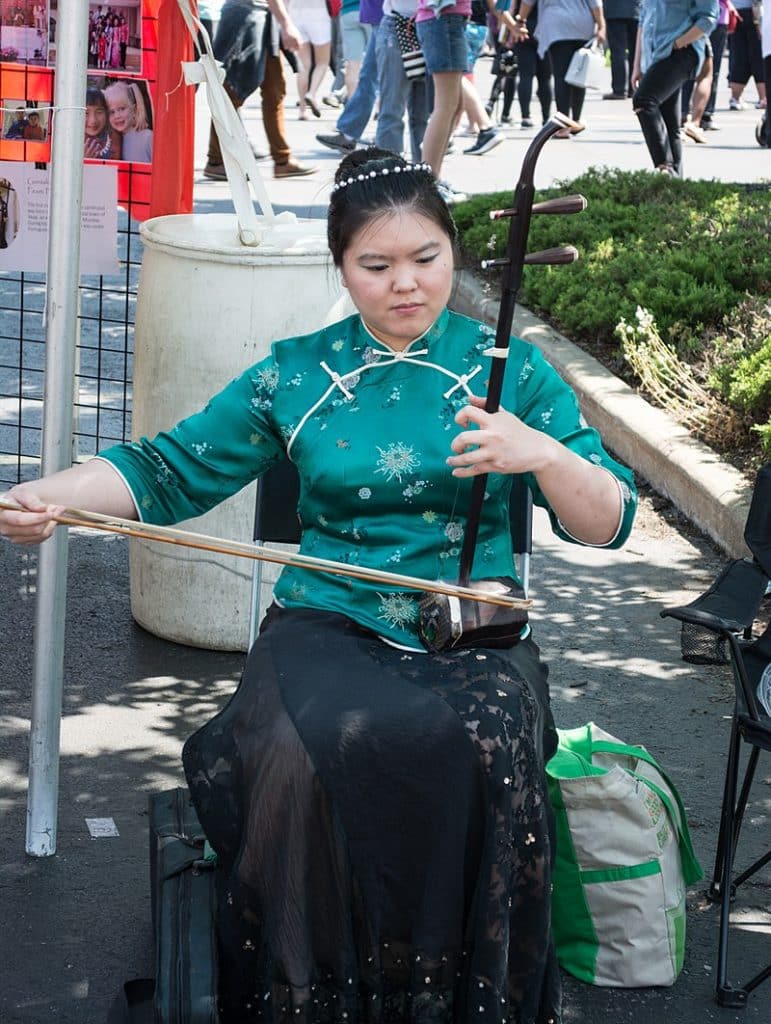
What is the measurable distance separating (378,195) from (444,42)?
286 inches

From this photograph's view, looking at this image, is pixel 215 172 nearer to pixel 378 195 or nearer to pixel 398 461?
pixel 378 195

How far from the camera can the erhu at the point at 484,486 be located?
98.5 inches

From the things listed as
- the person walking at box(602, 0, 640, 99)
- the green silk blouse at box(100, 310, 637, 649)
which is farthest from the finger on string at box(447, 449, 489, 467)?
the person walking at box(602, 0, 640, 99)

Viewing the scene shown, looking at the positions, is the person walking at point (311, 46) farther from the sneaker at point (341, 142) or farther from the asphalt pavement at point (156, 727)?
the asphalt pavement at point (156, 727)

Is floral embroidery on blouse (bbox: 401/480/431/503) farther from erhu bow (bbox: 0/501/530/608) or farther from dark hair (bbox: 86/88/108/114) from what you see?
dark hair (bbox: 86/88/108/114)

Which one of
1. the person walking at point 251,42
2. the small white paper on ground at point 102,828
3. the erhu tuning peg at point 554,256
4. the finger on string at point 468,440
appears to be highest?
the person walking at point 251,42

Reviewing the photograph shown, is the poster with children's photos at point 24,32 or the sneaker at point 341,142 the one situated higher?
the poster with children's photos at point 24,32

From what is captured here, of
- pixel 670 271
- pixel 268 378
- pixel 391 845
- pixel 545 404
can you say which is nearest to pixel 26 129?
pixel 268 378

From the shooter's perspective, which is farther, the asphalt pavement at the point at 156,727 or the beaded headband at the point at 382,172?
the asphalt pavement at the point at 156,727

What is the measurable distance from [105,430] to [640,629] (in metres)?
2.58

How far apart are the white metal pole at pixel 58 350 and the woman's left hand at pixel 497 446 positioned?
984 millimetres

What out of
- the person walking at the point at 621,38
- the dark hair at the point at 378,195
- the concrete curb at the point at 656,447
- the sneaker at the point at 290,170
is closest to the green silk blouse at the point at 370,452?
the dark hair at the point at 378,195

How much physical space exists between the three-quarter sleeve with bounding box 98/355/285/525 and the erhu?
0.50 m

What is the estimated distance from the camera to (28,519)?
102 inches
